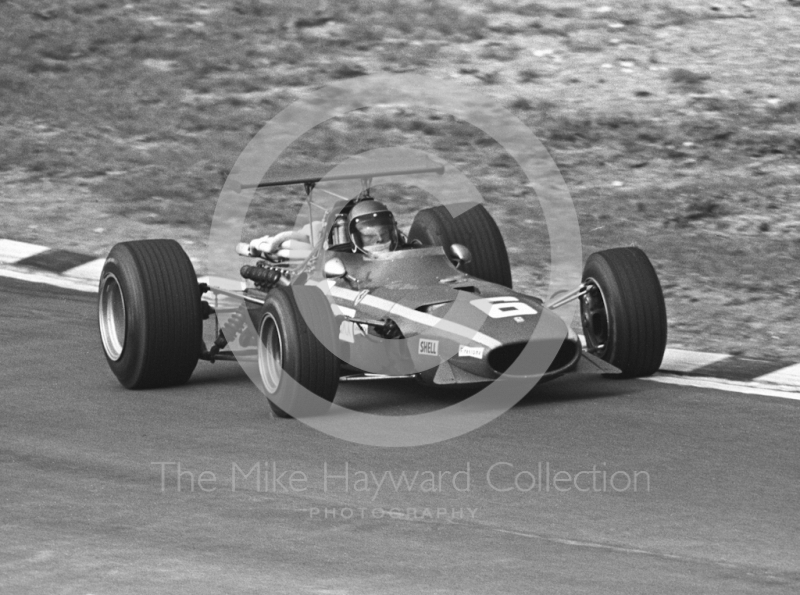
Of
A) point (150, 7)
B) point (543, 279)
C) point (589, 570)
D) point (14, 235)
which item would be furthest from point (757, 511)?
point (150, 7)

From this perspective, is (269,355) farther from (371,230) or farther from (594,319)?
(594,319)

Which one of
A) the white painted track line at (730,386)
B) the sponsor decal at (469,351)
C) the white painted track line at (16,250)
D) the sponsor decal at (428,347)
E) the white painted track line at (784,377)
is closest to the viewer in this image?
the sponsor decal at (469,351)

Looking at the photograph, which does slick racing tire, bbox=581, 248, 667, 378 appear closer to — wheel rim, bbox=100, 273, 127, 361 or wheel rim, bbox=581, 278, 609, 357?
wheel rim, bbox=581, 278, 609, 357

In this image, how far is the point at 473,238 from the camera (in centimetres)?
980

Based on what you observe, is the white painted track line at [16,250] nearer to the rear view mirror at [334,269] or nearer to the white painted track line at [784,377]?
the rear view mirror at [334,269]

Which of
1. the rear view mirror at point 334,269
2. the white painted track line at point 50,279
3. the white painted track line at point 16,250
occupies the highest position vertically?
the rear view mirror at point 334,269

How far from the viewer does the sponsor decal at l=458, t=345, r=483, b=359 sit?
7891 millimetres

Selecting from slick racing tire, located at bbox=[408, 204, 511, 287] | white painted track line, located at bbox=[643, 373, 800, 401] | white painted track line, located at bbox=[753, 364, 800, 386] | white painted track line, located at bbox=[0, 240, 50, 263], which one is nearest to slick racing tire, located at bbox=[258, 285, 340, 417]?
slick racing tire, located at bbox=[408, 204, 511, 287]

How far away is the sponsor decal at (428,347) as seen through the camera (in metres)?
8.03

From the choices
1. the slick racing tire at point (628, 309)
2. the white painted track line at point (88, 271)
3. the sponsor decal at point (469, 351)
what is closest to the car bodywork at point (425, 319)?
the sponsor decal at point (469, 351)

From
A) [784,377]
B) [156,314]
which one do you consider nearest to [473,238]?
[784,377]

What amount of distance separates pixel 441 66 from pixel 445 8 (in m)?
1.99

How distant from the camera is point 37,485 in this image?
689 cm

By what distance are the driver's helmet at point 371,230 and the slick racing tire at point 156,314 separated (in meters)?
1.00
